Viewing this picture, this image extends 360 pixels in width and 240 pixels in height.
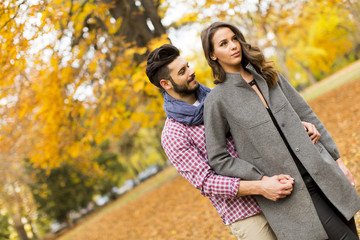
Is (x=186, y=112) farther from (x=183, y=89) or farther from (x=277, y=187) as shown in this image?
(x=277, y=187)

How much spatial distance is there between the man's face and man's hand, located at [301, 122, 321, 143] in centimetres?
84

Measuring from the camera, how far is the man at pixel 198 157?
213cm

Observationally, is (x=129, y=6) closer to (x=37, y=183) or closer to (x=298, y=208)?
(x=298, y=208)

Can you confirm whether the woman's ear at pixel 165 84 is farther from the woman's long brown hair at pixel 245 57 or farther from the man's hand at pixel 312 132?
the man's hand at pixel 312 132

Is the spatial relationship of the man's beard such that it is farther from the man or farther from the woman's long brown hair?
the woman's long brown hair

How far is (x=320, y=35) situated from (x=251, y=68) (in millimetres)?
33657

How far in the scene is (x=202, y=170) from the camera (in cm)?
223

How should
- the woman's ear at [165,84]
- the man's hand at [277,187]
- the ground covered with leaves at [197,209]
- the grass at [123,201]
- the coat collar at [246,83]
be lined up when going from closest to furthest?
the man's hand at [277,187] < the coat collar at [246,83] < the woman's ear at [165,84] < the ground covered with leaves at [197,209] < the grass at [123,201]

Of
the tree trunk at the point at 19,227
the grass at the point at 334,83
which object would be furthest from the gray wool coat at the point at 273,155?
the tree trunk at the point at 19,227

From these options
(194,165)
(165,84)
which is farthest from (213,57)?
(194,165)

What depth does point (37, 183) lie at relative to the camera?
2112 centimetres

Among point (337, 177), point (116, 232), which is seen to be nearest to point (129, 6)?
point (337, 177)

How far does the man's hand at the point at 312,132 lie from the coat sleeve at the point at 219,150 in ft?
1.53

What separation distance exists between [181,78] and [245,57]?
19.2 inches
